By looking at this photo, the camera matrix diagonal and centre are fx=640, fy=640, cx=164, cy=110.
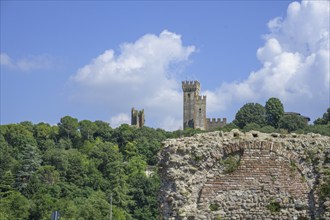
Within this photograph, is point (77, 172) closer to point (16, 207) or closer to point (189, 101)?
point (16, 207)

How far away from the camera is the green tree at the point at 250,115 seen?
353 ft

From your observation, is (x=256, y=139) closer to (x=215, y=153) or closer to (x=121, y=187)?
(x=215, y=153)

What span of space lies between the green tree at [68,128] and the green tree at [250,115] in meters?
29.1

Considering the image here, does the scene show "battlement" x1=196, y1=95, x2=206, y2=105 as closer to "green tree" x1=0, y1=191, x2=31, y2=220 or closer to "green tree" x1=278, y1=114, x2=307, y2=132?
"green tree" x1=278, y1=114, x2=307, y2=132

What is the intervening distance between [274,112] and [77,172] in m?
38.8

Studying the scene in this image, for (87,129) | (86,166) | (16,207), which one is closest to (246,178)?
(16,207)

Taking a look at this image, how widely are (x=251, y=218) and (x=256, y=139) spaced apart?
5.46 feet

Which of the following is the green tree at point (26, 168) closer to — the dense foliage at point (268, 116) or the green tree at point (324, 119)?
the dense foliage at point (268, 116)

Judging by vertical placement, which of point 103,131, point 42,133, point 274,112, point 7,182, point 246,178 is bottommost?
point 246,178

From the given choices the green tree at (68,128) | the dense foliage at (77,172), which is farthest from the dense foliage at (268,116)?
the green tree at (68,128)

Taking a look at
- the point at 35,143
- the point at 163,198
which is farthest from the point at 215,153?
the point at 35,143

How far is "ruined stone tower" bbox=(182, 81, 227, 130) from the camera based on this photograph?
138363 millimetres

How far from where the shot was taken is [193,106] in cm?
14175

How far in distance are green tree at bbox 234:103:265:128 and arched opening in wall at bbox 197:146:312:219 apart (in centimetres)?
9388
